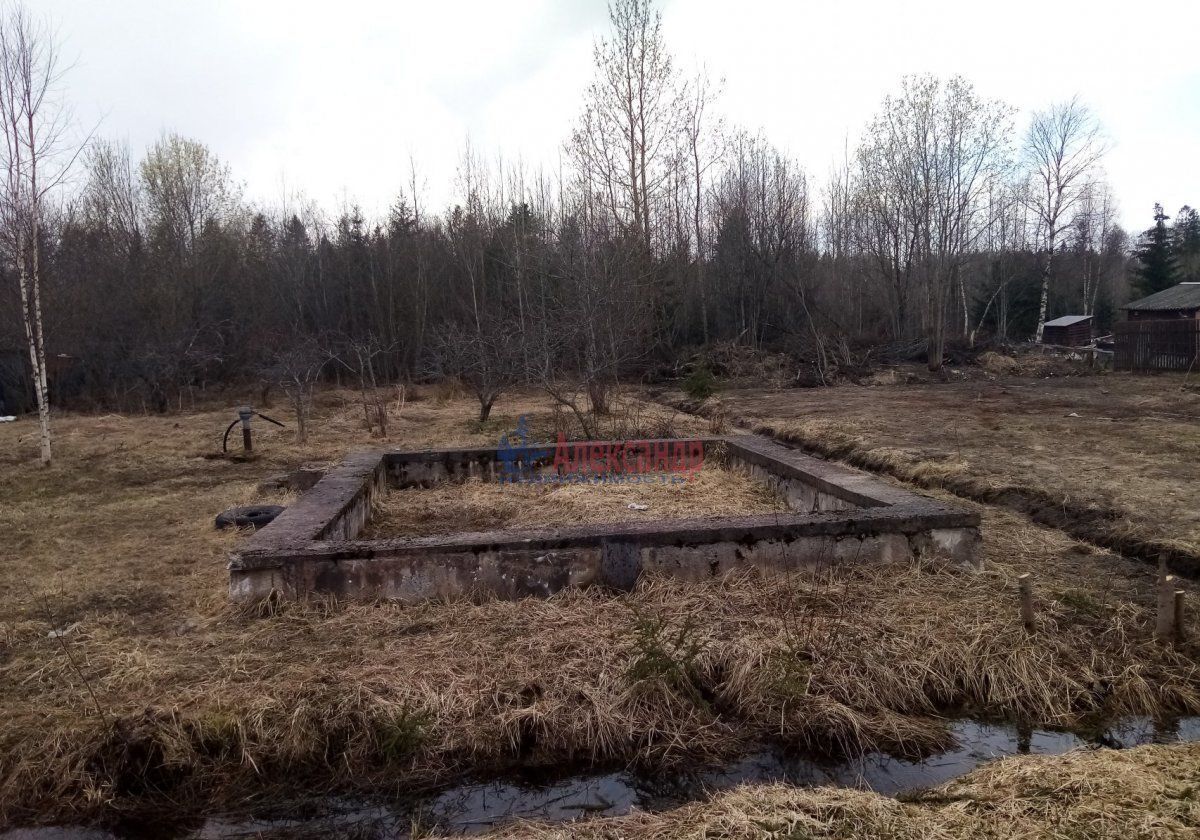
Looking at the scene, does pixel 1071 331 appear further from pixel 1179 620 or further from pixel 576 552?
pixel 576 552

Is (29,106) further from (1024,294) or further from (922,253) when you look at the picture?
(1024,294)

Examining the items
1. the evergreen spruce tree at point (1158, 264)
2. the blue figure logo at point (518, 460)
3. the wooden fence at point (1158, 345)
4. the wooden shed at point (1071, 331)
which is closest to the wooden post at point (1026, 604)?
the blue figure logo at point (518, 460)

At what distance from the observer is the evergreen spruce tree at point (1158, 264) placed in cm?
3322

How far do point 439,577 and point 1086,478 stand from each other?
6.69m

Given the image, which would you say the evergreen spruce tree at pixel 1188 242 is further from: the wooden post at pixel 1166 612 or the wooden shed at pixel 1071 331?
the wooden post at pixel 1166 612

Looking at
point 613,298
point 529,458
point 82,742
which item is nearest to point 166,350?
point 613,298

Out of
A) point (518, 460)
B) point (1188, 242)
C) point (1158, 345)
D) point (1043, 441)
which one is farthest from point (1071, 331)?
point (518, 460)

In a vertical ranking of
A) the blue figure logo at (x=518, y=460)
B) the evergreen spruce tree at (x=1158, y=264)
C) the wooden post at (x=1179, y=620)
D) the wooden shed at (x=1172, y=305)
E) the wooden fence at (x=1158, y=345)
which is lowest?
the wooden post at (x=1179, y=620)

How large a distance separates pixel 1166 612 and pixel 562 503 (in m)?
4.57

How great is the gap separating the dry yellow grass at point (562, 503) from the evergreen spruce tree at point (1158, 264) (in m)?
34.5

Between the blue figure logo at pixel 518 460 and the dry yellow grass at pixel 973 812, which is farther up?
the blue figure logo at pixel 518 460

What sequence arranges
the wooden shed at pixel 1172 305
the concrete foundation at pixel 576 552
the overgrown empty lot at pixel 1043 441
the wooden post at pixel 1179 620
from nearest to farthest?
the wooden post at pixel 1179 620 → the concrete foundation at pixel 576 552 → the overgrown empty lot at pixel 1043 441 → the wooden shed at pixel 1172 305

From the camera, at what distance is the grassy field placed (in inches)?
125

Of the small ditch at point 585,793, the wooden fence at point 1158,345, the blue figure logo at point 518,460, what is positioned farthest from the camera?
the wooden fence at point 1158,345
